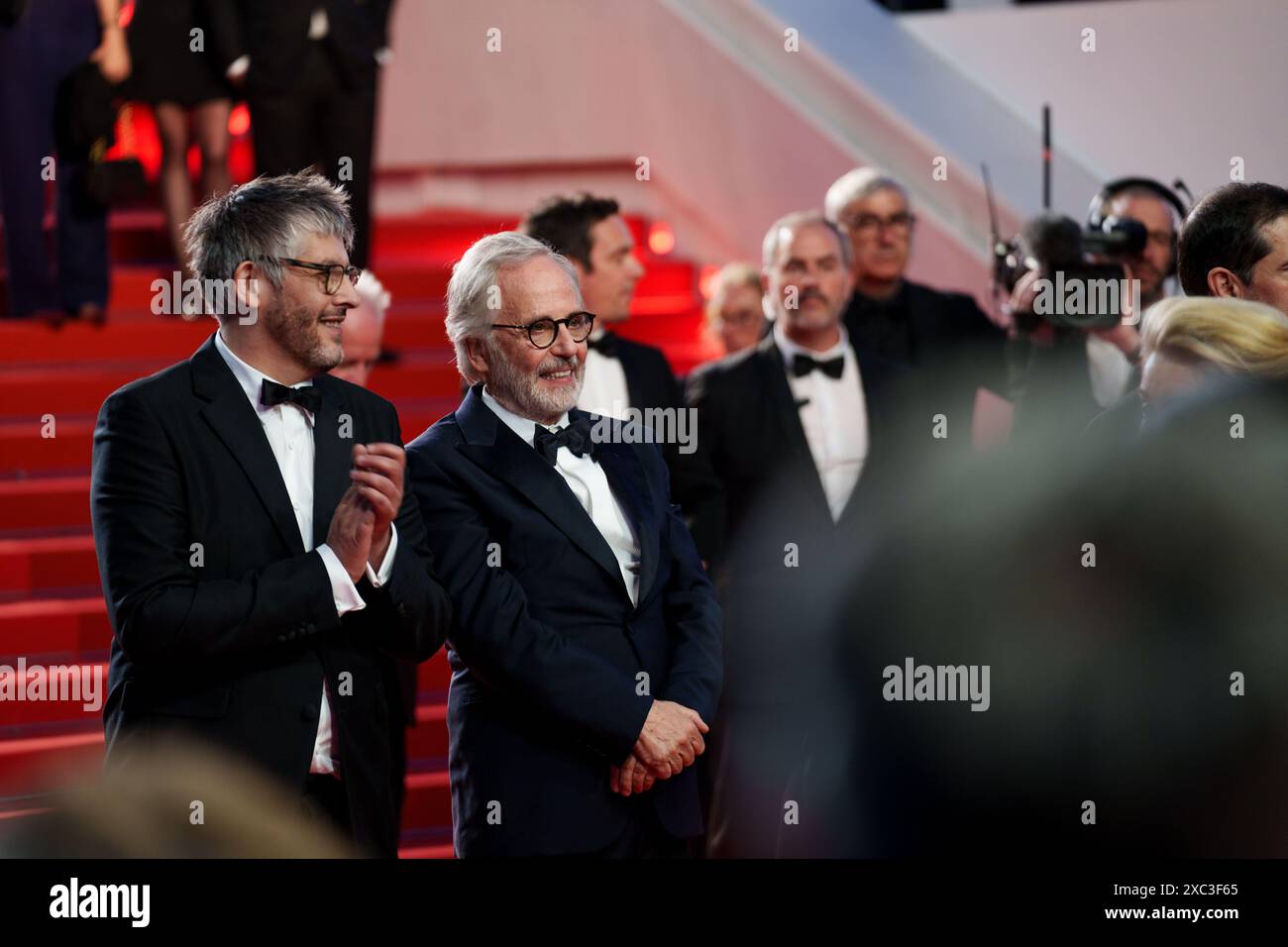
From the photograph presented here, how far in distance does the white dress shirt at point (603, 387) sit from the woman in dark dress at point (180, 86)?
2.08 metres

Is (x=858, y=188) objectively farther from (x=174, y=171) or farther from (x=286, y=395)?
(x=286, y=395)

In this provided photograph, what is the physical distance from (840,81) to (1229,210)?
3.64 metres

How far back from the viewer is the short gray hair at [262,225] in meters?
2.87

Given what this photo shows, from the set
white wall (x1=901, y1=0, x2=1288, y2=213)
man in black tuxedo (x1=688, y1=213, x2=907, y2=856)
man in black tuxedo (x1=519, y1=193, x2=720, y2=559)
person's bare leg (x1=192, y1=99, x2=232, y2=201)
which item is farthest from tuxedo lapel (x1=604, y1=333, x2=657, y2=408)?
white wall (x1=901, y1=0, x2=1288, y2=213)

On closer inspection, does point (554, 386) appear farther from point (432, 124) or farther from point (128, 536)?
point (432, 124)

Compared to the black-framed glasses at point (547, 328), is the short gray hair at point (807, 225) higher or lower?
higher

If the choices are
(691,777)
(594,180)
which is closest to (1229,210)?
(691,777)

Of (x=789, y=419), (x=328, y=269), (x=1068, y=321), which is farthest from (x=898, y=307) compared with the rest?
(x=328, y=269)

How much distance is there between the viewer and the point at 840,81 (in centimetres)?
707

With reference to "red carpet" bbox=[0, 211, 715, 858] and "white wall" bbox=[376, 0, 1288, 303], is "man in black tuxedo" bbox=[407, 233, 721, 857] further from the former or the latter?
"white wall" bbox=[376, 0, 1288, 303]

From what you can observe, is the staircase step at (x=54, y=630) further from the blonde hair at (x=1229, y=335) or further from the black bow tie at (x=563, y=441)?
the blonde hair at (x=1229, y=335)

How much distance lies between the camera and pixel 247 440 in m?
2.83

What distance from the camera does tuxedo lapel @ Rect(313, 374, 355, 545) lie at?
114 inches

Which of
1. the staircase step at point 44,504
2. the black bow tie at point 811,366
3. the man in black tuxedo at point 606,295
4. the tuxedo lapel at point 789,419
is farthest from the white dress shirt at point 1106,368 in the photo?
the staircase step at point 44,504
